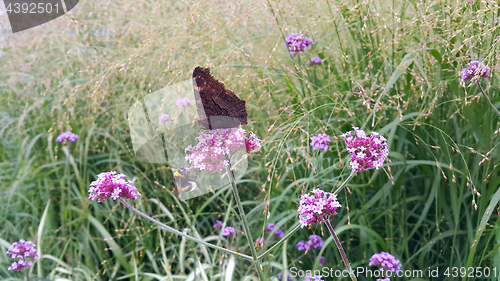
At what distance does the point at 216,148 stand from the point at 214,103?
100 mm

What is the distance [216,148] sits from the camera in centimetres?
83

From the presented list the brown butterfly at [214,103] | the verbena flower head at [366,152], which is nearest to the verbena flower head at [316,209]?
the verbena flower head at [366,152]

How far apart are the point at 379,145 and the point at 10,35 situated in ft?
8.59

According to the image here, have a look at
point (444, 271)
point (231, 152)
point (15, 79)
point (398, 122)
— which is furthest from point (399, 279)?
point (15, 79)

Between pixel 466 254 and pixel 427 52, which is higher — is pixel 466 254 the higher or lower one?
the lower one

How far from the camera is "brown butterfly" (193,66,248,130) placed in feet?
2.62

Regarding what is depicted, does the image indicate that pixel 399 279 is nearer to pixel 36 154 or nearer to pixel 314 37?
pixel 314 37

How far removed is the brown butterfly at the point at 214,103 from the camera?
80 centimetres

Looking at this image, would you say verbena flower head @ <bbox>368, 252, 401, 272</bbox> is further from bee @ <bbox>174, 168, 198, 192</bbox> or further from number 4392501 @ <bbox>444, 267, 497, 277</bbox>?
bee @ <bbox>174, 168, 198, 192</bbox>

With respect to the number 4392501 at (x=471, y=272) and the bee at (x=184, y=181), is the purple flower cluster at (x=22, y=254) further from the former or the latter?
the number 4392501 at (x=471, y=272)

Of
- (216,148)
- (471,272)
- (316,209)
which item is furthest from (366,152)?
(471,272)

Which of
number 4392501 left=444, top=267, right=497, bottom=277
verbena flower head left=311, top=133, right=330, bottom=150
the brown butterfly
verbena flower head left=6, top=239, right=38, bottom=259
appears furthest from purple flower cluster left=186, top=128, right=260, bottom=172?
number 4392501 left=444, top=267, right=497, bottom=277

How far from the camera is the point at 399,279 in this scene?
1447 millimetres

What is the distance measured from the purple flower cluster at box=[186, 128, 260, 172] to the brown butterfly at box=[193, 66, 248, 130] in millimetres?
21
